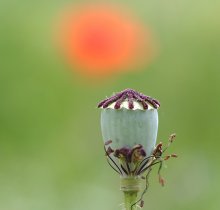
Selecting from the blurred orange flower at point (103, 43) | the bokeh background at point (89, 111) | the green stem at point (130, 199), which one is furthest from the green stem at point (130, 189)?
the blurred orange flower at point (103, 43)

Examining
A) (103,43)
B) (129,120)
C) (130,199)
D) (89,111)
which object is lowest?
(130,199)

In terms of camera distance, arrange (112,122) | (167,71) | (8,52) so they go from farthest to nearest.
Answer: (8,52), (167,71), (112,122)

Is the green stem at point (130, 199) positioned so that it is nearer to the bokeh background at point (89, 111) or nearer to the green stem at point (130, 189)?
the green stem at point (130, 189)

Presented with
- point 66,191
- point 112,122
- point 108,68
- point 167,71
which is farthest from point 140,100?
point 167,71

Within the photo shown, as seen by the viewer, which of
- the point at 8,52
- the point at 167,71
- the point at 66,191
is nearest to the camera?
the point at 66,191

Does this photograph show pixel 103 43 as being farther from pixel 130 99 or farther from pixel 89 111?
pixel 130 99

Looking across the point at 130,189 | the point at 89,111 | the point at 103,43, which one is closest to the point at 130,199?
the point at 130,189

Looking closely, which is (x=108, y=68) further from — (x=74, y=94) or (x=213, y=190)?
(x=213, y=190)
